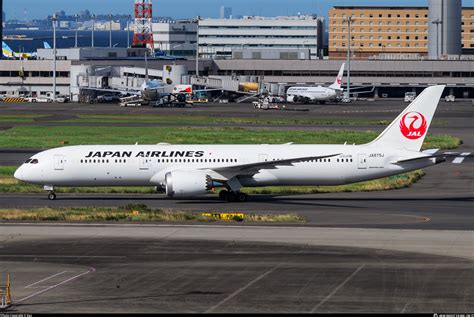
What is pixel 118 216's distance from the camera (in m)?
55.3

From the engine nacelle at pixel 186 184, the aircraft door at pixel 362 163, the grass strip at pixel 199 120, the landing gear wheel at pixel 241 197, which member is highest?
the aircraft door at pixel 362 163

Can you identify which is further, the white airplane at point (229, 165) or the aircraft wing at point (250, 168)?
the white airplane at point (229, 165)

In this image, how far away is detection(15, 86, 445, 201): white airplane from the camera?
6284 centimetres

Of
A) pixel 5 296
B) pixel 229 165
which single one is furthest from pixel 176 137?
pixel 5 296

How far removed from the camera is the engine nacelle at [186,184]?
61.3 meters

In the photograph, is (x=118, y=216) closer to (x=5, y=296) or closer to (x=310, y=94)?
(x=5, y=296)

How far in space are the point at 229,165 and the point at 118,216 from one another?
1003cm

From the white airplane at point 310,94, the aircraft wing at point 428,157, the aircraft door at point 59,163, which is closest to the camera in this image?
the aircraft wing at point 428,157

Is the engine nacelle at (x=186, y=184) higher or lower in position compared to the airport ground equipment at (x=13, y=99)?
lower

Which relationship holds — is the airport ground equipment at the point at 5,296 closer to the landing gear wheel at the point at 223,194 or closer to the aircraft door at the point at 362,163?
the landing gear wheel at the point at 223,194

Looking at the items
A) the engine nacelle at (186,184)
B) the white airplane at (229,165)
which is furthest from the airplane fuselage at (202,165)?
the engine nacelle at (186,184)

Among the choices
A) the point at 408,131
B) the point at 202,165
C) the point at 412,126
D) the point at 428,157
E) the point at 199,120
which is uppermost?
the point at 412,126

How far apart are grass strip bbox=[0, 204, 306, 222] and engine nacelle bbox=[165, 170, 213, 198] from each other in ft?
12.8

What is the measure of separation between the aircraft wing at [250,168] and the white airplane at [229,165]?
60 millimetres
